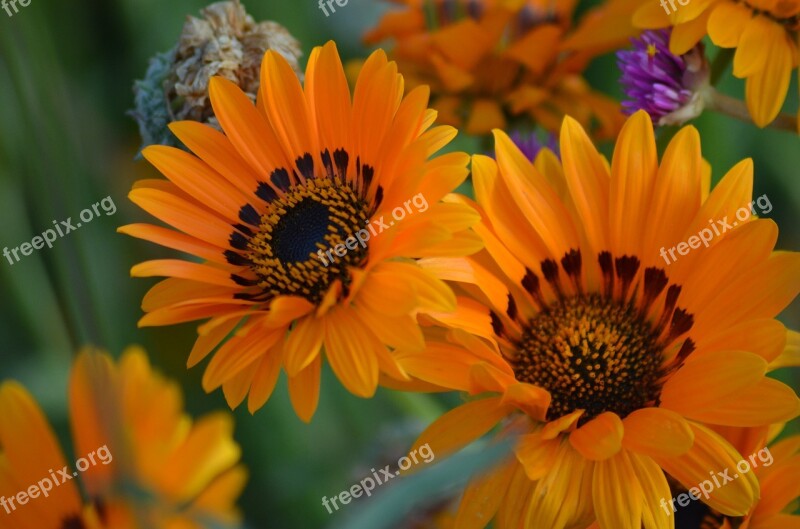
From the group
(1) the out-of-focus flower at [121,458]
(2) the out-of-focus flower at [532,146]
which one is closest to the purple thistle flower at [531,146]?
(2) the out-of-focus flower at [532,146]

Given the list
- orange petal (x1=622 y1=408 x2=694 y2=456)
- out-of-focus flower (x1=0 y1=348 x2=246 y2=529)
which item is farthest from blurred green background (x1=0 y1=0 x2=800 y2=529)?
orange petal (x1=622 y1=408 x2=694 y2=456)

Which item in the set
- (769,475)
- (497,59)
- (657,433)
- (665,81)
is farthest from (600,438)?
(497,59)

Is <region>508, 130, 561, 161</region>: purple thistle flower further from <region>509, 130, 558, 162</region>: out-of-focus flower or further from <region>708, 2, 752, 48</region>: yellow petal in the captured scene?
<region>708, 2, 752, 48</region>: yellow petal

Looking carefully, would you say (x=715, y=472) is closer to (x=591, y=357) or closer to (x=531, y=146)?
(x=591, y=357)

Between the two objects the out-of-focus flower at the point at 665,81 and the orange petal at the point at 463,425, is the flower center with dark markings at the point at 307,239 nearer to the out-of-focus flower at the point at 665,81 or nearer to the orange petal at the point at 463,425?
the orange petal at the point at 463,425

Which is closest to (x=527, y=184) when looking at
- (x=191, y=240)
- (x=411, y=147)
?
(x=411, y=147)

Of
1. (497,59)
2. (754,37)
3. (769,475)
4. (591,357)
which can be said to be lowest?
(769,475)

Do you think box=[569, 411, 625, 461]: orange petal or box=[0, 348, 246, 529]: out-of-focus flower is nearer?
box=[0, 348, 246, 529]: out-of-focus flower
